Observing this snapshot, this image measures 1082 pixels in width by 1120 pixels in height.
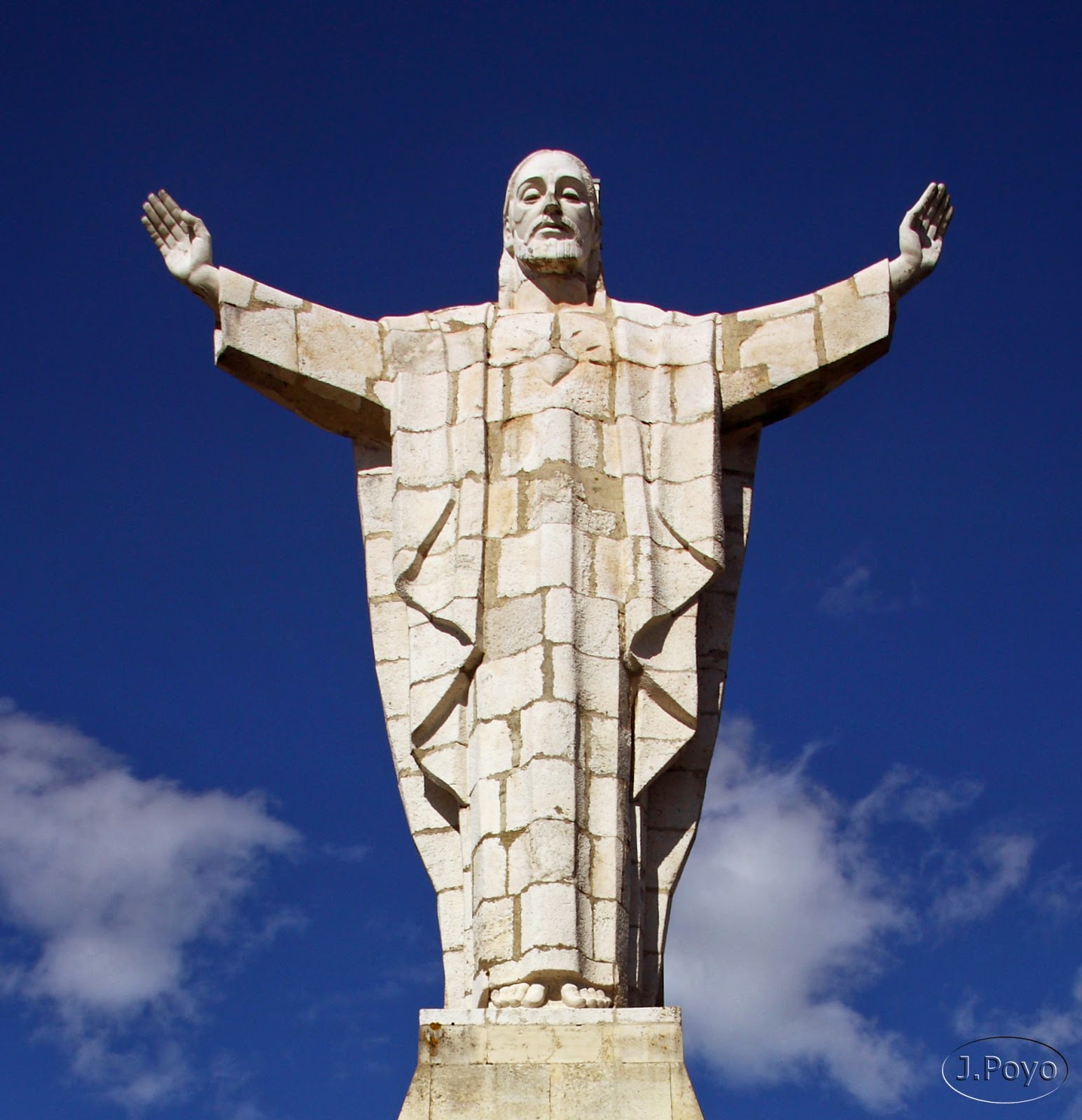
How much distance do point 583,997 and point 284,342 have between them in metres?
4.37

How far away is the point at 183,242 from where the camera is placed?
1263 centimetres

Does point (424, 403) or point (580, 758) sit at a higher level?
point (424, 403)

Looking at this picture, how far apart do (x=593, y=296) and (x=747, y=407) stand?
3.91 ft

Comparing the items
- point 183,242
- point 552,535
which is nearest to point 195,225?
point 183,242

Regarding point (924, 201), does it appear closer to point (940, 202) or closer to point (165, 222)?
point (940, 202)

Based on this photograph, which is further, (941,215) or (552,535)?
(941,215)

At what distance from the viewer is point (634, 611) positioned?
1139 centimetres

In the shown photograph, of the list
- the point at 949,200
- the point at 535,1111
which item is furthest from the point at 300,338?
the point at 535,1111

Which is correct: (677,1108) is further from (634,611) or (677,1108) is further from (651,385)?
(651,385)

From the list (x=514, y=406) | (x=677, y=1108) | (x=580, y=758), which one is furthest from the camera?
(x=514, y=406)

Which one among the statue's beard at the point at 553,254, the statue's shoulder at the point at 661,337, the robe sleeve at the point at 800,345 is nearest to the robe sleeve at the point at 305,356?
the statue's beard at the point at 553,254

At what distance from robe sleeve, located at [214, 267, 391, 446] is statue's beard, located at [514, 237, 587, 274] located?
39.3 inches

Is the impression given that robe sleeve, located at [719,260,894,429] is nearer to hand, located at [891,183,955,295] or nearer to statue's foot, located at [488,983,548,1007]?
hand, located at [891,183,955,295]

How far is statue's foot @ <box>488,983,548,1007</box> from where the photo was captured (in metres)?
10.3
